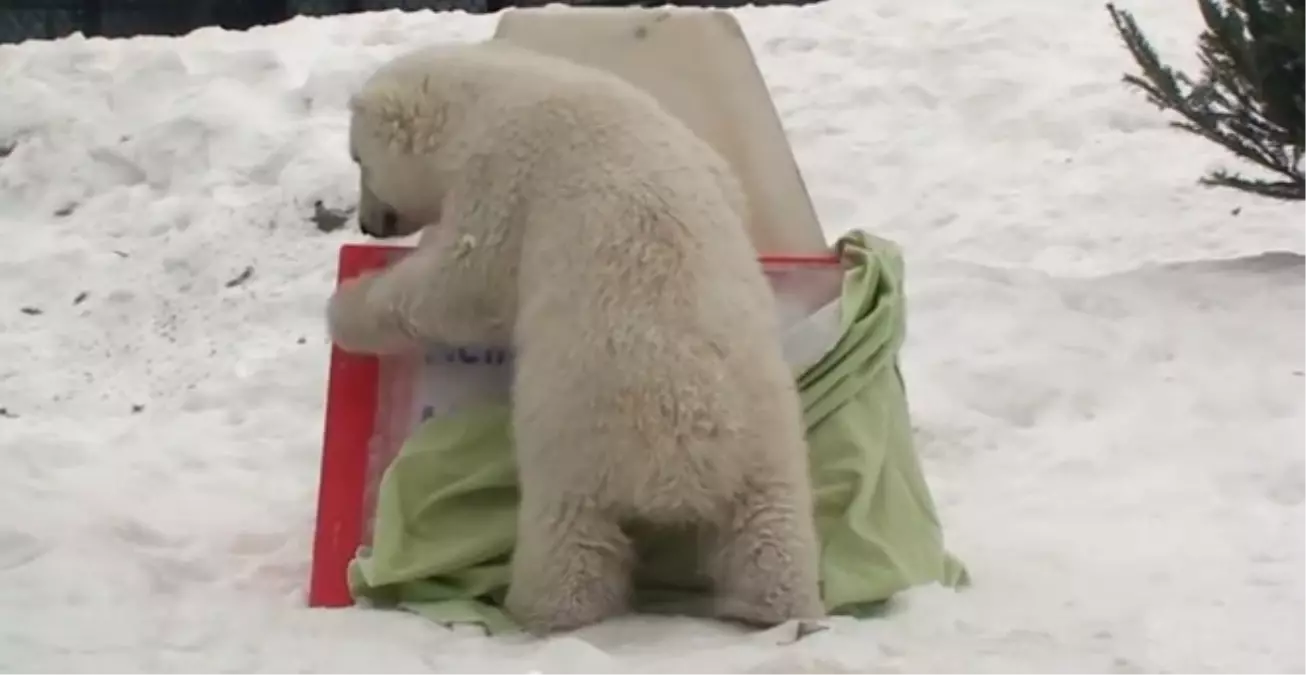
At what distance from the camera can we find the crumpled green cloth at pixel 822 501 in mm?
2504

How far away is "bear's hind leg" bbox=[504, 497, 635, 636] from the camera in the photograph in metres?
2.32

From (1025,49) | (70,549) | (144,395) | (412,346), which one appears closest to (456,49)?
(412,346)

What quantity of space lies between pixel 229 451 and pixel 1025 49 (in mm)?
3606

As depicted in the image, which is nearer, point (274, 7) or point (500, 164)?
point (500, 164)

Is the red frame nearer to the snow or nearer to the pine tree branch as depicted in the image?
the snow

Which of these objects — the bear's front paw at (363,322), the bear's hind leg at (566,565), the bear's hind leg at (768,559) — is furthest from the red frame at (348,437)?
the bear's hind leg at (768,559)

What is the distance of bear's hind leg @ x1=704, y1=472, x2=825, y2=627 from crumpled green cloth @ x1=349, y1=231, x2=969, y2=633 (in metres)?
0.12

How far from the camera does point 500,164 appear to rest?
2.46m

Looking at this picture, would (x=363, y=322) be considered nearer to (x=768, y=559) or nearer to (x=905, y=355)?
(x=768, y=559)

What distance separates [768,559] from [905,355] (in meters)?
1.71

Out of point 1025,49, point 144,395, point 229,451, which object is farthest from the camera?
point 1025,49

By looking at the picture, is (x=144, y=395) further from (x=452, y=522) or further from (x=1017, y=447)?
(x=1017, y=447)

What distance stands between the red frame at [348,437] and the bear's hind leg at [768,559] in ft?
1.79

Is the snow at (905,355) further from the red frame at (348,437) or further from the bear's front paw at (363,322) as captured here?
the bear's front paw at (363,322)
